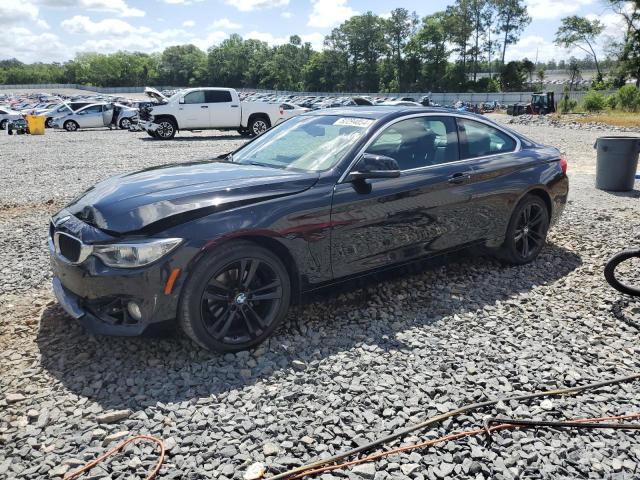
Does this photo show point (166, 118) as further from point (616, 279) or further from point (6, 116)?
point (616, 279)

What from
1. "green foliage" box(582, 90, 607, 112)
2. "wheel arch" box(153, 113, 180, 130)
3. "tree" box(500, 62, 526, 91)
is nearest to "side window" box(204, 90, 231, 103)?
"wheel arch" box(153, 113, 180, 130)

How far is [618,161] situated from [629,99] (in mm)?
36037

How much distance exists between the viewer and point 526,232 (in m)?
5.48

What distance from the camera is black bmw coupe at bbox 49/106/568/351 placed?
3.36 meters

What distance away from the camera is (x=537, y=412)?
3.08 m

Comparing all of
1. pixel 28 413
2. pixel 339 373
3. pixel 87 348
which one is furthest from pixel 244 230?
pixel 28 413

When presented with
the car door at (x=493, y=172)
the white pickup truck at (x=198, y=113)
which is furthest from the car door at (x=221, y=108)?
the car door at (x=493, y=172)

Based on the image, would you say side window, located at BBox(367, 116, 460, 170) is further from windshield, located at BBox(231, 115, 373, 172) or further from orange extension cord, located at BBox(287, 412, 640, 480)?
orange extension cord, located at BBox(287, 412, 640, 480)

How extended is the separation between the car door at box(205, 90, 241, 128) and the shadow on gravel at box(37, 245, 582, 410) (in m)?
17.7

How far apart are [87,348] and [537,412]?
9.46 feet

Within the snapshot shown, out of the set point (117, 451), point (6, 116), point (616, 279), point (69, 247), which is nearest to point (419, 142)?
point (616, 279)

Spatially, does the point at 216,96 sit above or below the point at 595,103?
below

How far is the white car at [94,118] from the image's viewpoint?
28.8m

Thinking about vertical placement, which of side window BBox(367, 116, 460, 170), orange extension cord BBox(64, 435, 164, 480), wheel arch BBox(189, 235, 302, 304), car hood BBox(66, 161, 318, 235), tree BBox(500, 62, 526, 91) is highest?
tree BBox(500, 62, 526, 91)
